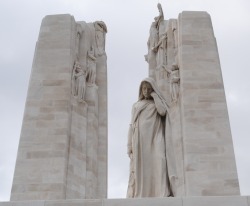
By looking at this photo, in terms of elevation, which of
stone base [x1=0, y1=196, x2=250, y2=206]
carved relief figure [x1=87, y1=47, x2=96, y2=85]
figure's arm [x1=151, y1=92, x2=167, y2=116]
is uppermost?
carved relief figure [x1=87, y1=47, x2=96, y2=85]

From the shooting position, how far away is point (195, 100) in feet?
39.3

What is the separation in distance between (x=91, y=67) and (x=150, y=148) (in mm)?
4352

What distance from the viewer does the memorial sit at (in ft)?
32.9

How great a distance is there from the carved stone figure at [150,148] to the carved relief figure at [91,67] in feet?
9.86

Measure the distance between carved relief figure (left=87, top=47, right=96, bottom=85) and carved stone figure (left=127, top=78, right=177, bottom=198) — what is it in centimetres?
301

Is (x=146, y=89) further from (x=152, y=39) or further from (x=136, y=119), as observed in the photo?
(x=152, y=39)

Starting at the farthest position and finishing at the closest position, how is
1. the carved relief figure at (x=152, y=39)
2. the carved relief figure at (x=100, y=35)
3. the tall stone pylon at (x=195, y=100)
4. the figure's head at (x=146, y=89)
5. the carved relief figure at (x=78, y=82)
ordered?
the carved relief figure at (x=100, y=35) → the carved relief figure at (x=152, y=39) → the carved relief figure at (x=78, y=82) → the tall stone pylon at (x=195, y=100) → the figure's head at (x=146, y=89)

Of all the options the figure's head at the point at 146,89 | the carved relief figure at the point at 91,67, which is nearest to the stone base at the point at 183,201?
the figure's head at the point at 146,89

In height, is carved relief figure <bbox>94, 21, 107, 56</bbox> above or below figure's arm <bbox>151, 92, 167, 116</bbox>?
above

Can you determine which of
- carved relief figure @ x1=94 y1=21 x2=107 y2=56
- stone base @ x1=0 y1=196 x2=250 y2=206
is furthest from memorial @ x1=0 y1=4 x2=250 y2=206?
stone base @ x1=0 y1=196 x2=250 y2=206

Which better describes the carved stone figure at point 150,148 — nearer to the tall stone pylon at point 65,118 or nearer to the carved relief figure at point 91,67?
the tall stone pylon at point 65,118

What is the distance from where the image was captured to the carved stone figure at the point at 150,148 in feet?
30.7

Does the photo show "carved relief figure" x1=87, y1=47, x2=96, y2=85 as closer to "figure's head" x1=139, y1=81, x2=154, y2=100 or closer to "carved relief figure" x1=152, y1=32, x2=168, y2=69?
"carved relief figure" x1=152, y1=32, x2=168, y2=69

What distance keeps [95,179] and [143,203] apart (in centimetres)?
461
